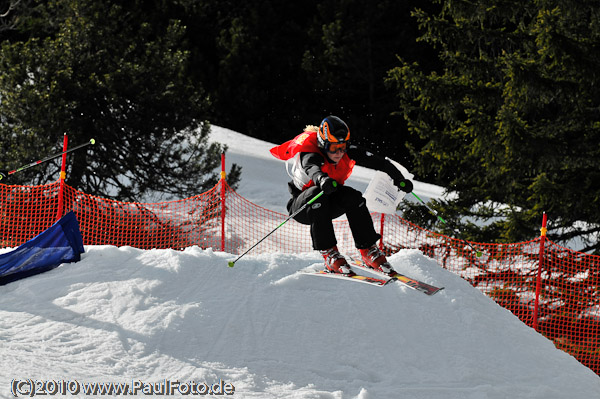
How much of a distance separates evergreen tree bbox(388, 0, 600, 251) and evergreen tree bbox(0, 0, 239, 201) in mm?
4918

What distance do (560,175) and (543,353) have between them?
5920mm

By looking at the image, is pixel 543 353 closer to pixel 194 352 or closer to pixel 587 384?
pixel 587 384

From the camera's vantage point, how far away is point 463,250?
10.4 metres

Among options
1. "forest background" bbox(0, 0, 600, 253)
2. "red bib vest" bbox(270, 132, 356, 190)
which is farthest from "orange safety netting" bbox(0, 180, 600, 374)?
"red bib vest" bbox(270, 132, 356, 190)

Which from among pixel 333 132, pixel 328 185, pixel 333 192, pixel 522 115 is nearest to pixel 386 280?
pixel 333 192

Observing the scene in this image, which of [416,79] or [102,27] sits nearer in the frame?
[416,79]

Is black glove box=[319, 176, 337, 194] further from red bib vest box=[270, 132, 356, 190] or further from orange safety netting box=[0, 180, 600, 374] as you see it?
orange safety netting box=[0, 180, 600, 374]

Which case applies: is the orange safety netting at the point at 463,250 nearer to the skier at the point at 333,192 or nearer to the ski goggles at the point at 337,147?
the skier at the point at 333,192

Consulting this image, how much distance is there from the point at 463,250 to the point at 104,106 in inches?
329

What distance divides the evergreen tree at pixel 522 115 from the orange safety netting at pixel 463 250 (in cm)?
63

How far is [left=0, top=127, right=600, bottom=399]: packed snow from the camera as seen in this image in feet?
17.6

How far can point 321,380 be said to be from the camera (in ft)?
18.2

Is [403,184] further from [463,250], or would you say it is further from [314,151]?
[463,250]

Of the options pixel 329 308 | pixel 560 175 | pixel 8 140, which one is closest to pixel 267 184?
pixel 8 140
